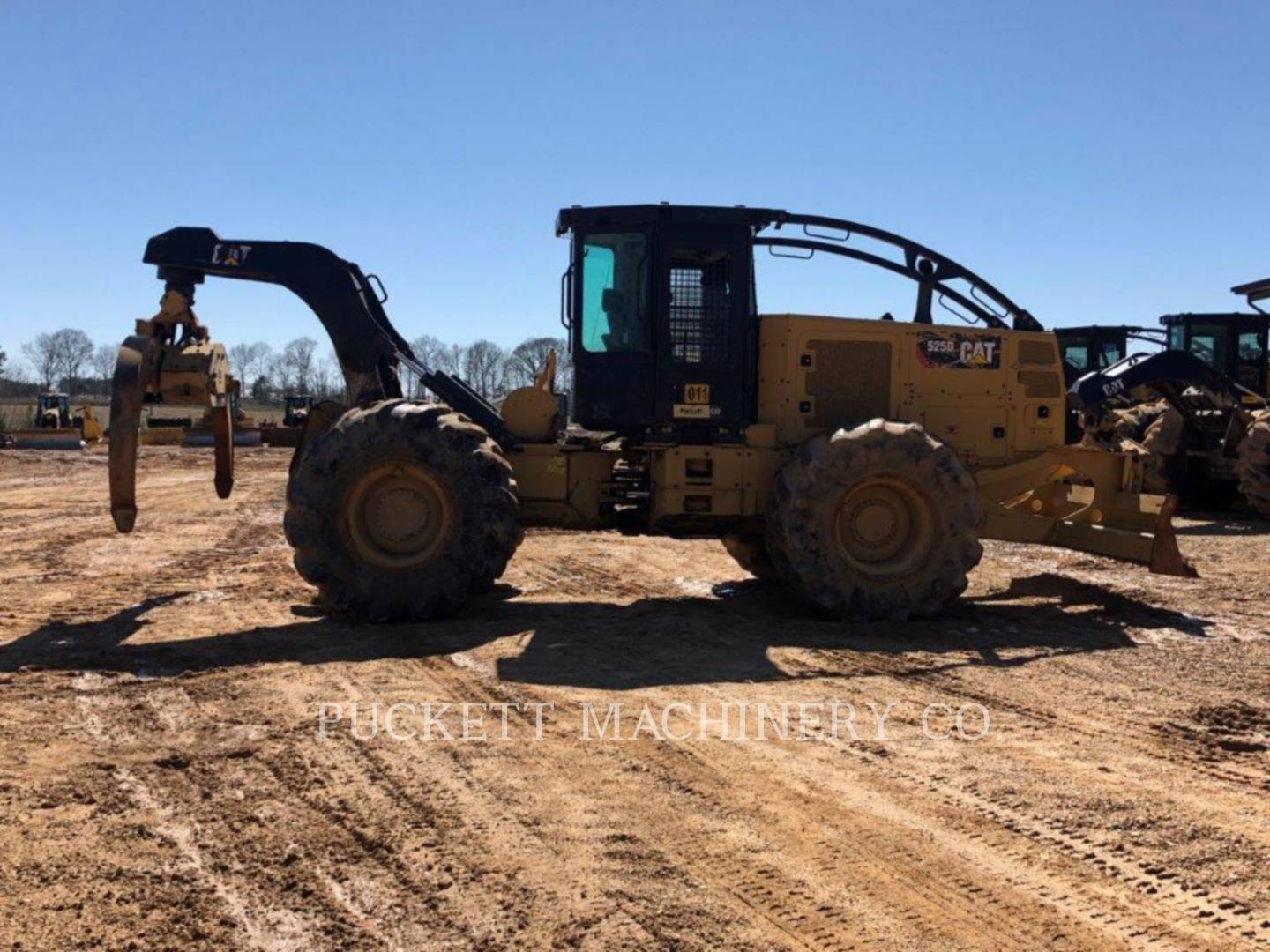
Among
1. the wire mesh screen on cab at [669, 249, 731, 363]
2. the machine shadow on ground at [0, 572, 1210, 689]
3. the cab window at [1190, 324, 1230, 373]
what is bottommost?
the machine shadow on ground at [0, 572, 1210, 689]

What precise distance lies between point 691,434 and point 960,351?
231cm

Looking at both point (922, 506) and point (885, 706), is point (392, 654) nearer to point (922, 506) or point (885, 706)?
point (885, 706)

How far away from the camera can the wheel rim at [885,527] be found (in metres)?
8.30

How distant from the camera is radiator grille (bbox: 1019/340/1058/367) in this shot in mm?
9234

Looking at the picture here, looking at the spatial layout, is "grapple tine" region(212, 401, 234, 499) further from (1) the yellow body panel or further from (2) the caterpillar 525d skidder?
(1) the yellow body panel

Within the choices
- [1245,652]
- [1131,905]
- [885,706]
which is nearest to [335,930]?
[1131,905]

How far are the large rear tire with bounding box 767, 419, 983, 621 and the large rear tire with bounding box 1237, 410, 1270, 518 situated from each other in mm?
8136

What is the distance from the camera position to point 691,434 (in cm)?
871

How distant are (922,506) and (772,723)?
10.5 feet

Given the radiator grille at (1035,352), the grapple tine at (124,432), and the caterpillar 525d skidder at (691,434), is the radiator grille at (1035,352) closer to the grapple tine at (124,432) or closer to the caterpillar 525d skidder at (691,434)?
the caterpillar 525d skidder at (691,434)

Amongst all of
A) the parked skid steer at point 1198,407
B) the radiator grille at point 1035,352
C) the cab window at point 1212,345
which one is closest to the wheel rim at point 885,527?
the radiator grille at point 1035,352

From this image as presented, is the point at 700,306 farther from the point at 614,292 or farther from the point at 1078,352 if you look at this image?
the point at 1078,352

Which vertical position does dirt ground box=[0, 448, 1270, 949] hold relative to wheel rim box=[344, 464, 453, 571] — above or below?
below

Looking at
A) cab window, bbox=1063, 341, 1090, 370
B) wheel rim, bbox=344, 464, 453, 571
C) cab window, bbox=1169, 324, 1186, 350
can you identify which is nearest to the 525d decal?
wheel rim, bbox=344, 464, 453, 571
